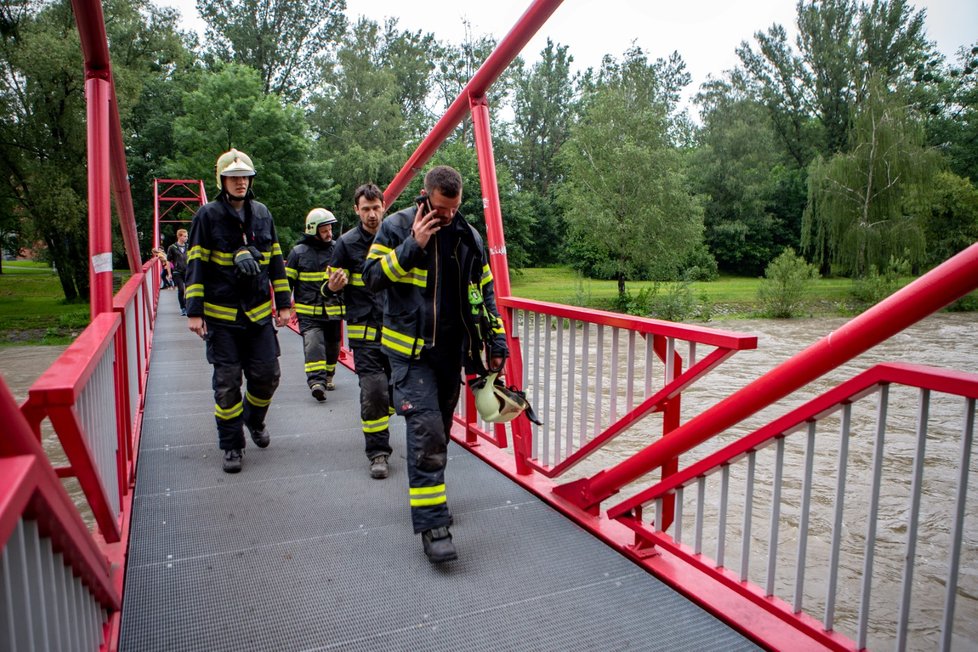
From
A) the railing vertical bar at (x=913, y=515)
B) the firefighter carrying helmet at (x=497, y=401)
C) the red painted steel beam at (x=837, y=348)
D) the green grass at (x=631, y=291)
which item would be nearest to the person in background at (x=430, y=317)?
the firefighter carrying helmet at (x=497, y=401)

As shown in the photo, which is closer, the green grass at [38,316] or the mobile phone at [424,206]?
the mobile phone at [424,206]

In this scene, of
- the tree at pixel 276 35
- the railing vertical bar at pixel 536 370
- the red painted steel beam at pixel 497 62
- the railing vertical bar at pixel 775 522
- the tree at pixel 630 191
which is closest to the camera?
the railing vertical bar at pixel 775 522

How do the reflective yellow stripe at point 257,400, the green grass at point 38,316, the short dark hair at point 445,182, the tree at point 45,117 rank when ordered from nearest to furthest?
1. the short dark hair at point 445,182
2. the reflective yellow stripe at point 257,400
3. the green grass at point 38,316
4. the tree at point 45,117

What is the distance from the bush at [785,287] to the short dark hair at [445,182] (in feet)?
71.2

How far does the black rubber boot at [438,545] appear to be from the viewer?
2.94 metres

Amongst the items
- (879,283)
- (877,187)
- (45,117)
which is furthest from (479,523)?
(877,187)

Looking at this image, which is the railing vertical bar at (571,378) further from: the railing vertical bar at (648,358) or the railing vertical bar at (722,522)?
the railing vertical bar at (722,522)

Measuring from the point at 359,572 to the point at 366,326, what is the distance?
1731 millimetres

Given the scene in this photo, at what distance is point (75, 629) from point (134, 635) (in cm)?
80

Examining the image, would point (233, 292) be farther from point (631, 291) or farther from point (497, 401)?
point (631, 291)

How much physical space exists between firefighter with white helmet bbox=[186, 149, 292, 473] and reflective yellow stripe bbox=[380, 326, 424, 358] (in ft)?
4.07

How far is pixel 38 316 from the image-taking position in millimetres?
21984

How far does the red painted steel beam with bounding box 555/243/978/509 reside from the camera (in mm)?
1660

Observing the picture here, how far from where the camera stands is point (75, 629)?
1.75 m
